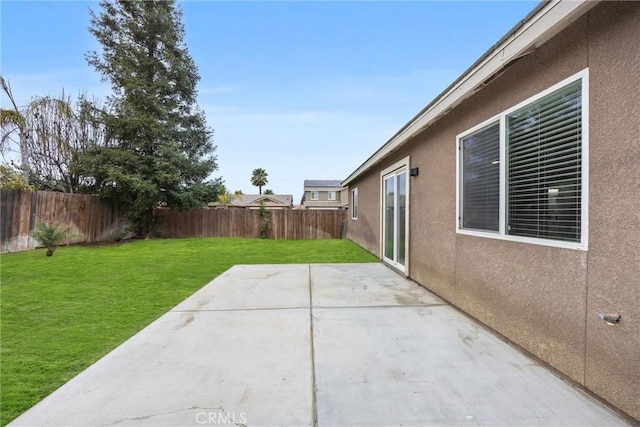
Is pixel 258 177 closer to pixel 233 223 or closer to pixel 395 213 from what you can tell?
pixel 233 223

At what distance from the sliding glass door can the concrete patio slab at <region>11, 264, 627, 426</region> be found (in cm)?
278

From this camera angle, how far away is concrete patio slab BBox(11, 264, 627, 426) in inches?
79.6

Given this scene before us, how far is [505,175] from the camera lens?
3.32 meters

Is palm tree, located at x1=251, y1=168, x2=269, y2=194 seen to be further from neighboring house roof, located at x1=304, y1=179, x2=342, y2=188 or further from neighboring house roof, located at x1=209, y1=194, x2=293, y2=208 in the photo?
neighboring house roof, located at x1=304, y1=179, x2=342, y2=188

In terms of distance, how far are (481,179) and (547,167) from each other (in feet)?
3.79

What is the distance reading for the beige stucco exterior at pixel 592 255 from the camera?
201 centimetres

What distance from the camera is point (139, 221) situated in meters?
15.2

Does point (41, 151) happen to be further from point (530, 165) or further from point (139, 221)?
point (530, 165)

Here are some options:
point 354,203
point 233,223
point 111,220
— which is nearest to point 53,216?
point 111,220

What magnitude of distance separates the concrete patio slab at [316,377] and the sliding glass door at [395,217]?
2780 millimetres

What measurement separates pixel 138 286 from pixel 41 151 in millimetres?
13067

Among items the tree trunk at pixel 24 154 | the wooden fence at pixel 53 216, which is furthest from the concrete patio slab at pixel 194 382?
the tree trunk at pixel 24 154

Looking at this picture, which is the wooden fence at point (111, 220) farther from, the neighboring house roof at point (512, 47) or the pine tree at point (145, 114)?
the neighboring house roof at point (512, 47)

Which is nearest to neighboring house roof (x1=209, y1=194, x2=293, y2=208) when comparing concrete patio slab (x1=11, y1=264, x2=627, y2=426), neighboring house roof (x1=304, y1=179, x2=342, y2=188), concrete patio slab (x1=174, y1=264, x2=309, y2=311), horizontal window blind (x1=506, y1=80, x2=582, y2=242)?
neighboring house roof (x1=304, y1=179, x2=342, y2=188)
